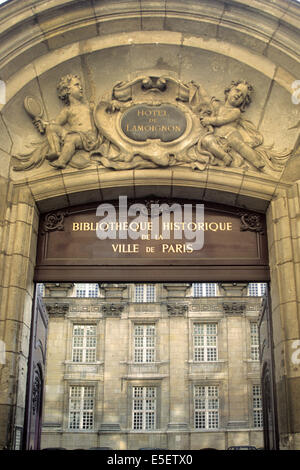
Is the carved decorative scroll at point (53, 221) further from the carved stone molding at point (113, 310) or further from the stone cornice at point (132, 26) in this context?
the carved stone molding at point (113, 310)

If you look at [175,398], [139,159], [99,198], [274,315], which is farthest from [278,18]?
[175,398]

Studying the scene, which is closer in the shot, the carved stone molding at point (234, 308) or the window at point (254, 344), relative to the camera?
the window at point (254, 344)

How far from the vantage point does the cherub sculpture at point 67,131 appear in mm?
7043

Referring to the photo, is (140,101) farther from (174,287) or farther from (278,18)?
(174,287)

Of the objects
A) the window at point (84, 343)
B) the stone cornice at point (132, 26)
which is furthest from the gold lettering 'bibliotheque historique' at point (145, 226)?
the window at point (84, 343)

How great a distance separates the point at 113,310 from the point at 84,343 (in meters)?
2.10

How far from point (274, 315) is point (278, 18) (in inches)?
139

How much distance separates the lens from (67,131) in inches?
284

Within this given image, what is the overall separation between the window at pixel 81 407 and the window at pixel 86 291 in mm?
4496

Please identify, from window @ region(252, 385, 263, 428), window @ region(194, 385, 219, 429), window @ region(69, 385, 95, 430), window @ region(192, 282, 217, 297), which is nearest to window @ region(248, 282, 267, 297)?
window @ region(192, 282, 217, 297)

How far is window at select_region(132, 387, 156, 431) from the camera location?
25711 mm

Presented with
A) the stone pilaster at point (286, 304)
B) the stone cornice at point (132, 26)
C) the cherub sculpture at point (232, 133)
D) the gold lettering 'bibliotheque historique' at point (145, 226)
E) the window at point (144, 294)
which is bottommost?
the stone pilaster at point (286, 304)

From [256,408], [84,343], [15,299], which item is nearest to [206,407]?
[256,408]

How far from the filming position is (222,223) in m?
7.27
